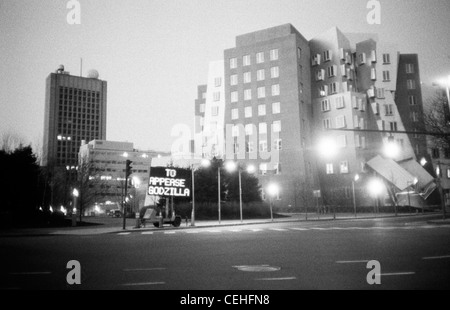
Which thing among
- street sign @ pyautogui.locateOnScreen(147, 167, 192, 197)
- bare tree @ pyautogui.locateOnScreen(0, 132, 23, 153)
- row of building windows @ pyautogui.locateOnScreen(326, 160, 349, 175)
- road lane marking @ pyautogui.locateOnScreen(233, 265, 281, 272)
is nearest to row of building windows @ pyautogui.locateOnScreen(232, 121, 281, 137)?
row of building windows @ pyautogui.locateOnScreen(326, 160, 349, 175)

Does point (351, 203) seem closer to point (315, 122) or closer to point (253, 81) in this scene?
point (315, 122)

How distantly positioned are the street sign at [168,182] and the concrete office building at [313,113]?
29049 millimetres

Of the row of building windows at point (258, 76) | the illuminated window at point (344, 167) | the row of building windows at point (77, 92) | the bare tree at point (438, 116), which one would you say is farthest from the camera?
the row of building windows at point (77, 92)

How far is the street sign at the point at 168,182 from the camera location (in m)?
35.5

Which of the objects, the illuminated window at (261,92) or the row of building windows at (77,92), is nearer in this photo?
the illuminated window at (261,92)

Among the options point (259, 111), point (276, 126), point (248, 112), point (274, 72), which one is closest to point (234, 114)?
point (248, 112)

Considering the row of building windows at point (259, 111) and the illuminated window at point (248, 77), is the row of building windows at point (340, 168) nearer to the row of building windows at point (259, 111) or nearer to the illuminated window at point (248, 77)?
the row of building windows at point (259, 111)

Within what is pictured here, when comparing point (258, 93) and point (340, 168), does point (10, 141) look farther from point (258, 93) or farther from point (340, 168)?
point (340, 168)

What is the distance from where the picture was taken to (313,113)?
71.6m

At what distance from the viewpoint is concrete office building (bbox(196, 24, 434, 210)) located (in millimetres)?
64750

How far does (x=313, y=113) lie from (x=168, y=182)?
1710 inches

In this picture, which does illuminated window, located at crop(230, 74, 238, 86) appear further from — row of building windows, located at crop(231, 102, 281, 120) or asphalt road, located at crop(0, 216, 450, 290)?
asphalt road, located at crop(0, 216, 450, 290)

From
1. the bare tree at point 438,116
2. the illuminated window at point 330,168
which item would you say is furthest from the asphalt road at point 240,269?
the illuminated window at point 330,168
